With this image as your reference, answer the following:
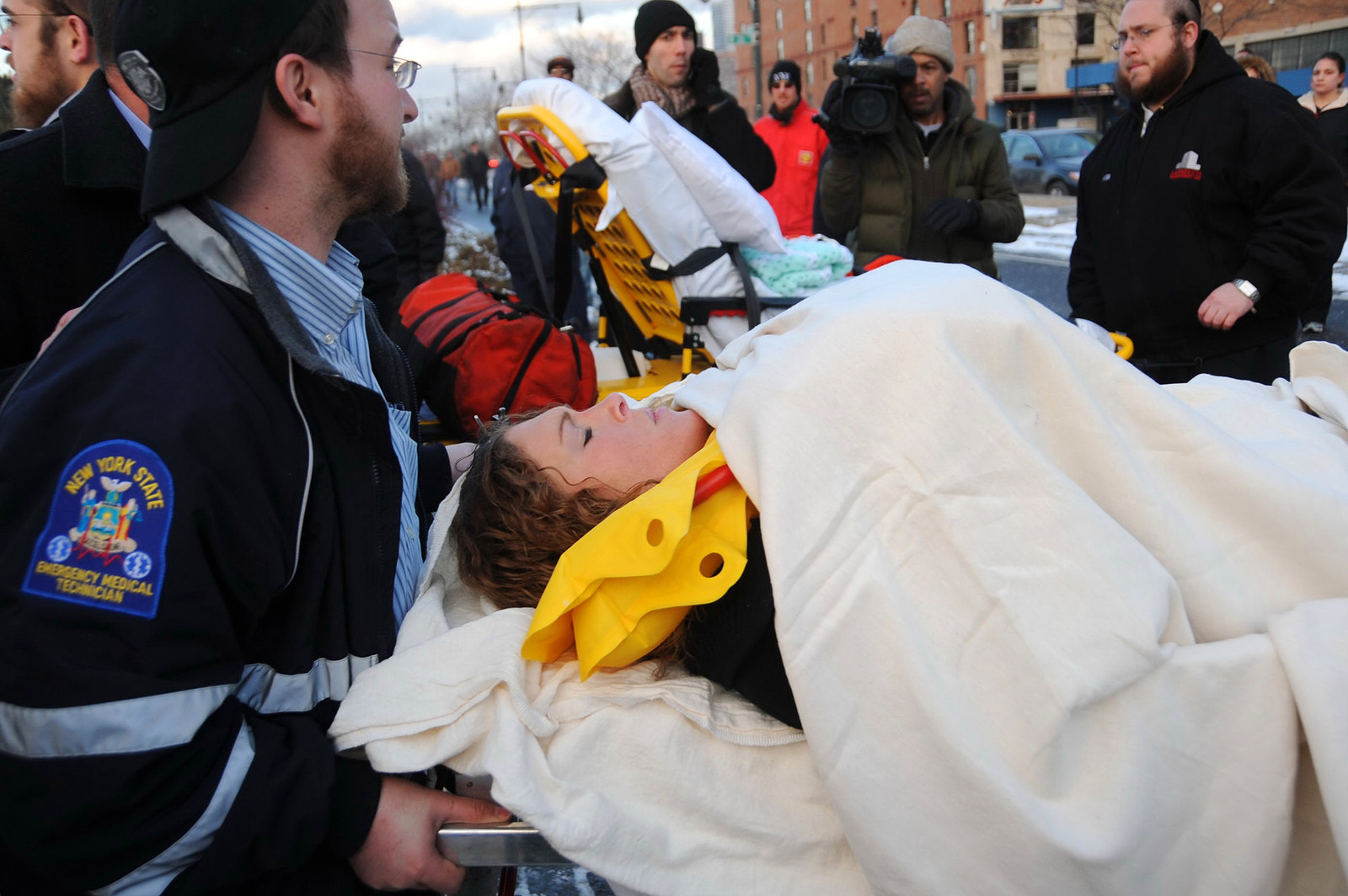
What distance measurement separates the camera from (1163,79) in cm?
352

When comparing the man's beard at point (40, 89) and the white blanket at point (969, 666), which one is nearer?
the white blanket at point (969, 666)

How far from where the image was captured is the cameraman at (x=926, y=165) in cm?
432

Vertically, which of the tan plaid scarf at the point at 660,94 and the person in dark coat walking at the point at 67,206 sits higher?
the tan plaid scarf at the point at 660,94

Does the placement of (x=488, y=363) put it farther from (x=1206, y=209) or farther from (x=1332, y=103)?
(x=1332, y=103)

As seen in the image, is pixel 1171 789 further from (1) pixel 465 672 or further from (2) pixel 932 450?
(1) pixel 465 672

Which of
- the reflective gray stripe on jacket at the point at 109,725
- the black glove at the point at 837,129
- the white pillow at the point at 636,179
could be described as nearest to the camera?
the reflective gray stripe on jacket at the point at 109,725

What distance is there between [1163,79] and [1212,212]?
1.73 feet

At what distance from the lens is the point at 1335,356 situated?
6.60ft

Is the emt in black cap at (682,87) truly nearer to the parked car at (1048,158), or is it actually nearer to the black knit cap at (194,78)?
the black knit cap at (194,78)

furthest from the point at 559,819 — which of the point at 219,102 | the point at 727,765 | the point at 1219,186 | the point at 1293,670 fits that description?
the point at 1219,186

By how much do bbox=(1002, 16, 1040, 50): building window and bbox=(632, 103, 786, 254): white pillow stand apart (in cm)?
4981

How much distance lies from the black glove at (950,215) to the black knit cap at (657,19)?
1.72 meters

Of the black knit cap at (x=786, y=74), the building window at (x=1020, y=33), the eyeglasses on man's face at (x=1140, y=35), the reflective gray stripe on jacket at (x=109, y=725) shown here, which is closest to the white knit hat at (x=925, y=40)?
the eyeglasses on man's face at (x=1140, y=35)

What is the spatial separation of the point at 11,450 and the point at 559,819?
880 millimetres
